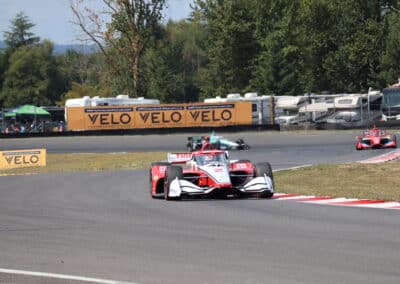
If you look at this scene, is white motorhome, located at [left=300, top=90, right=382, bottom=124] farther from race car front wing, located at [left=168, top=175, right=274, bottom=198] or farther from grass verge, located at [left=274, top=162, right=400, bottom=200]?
race car front wing, located at [left=168, top=175, right=274, bottom=198]

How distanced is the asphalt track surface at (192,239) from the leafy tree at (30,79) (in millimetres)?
84118

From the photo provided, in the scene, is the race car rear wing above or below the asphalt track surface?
above

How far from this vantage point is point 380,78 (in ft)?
232

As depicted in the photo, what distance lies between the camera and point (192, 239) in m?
11.0

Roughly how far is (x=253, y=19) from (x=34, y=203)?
67349 mm

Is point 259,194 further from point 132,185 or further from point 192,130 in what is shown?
point 192,130

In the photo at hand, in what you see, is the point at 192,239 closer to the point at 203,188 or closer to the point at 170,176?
the point at 203,188

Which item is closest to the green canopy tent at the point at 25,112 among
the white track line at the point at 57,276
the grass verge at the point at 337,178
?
the grass verge at the point at 337,178

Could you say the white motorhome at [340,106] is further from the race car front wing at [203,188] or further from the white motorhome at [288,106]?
the race car front wing at [203,188]

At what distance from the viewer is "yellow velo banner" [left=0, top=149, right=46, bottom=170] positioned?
117ft

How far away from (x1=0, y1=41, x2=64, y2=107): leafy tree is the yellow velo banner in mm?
66593

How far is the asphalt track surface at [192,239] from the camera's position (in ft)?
28.0

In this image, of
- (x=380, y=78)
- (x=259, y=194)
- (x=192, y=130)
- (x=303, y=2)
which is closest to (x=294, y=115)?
(x=192, y=130)

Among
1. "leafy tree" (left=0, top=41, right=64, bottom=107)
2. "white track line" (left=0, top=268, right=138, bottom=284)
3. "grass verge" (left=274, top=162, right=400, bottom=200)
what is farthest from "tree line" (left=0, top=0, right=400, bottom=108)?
"white track line" (left=0, top=268, right=138, bottom=284)
